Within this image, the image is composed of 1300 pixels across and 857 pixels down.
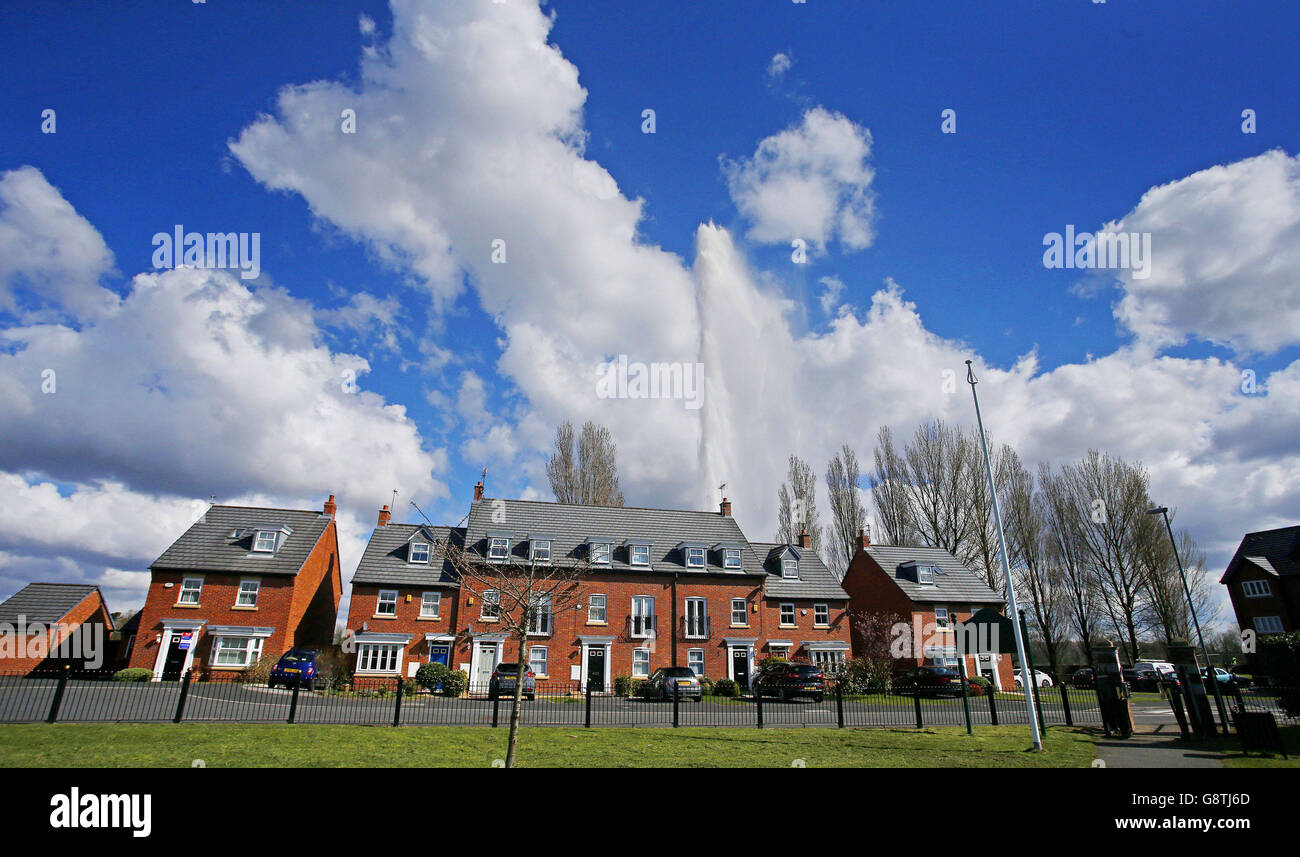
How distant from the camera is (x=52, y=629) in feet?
110

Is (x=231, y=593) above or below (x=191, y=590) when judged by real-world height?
below

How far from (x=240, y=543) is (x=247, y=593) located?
11.5 ft

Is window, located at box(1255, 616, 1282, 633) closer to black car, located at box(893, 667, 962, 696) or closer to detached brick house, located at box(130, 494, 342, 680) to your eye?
black car, located at box(893, 667, 962, 696)

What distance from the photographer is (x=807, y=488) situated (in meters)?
50.5

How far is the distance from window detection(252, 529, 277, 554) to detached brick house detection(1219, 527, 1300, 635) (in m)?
64.5

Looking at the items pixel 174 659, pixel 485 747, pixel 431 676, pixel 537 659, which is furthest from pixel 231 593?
pixel 485 747

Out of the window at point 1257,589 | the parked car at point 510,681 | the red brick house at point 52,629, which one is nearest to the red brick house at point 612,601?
the parked car at point 510,681

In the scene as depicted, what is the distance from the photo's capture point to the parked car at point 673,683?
88.5 feet

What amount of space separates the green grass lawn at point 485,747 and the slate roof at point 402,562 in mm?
18361

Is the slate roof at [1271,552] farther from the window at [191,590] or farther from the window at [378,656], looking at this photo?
the window at [191,590]

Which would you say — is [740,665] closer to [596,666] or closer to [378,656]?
[596,666]

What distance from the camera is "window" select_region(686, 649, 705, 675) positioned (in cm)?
3447

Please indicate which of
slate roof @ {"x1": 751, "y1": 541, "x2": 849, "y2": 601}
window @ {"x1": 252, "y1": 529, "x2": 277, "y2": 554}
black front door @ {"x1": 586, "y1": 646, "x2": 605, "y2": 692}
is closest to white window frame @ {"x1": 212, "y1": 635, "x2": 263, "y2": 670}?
window @ {"x1": 252, "y1": 529, "x2": 277, "y2": 554}
